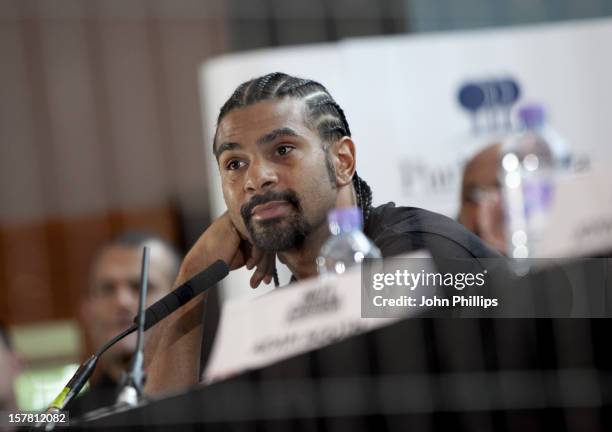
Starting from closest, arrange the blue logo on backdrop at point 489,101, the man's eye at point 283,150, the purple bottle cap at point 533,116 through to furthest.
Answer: the man's eye at point 283,150 < the purple bottle cap at point 533,116 < the blue logo on backdrop at point 489,101

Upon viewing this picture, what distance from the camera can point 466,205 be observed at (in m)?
0.45

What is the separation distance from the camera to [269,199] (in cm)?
34

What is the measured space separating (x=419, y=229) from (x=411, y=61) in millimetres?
560

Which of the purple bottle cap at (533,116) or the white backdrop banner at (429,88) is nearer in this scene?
the white backdrop banner at (429,88)

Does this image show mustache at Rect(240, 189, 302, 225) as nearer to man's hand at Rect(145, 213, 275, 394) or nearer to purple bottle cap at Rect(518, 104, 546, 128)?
man's hand at Rect(145, 213, 275, 394)

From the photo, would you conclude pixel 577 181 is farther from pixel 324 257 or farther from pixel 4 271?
pixel 4 271

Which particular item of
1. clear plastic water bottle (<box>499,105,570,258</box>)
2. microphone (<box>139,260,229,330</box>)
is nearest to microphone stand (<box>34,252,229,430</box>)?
microphone (<box>139,260,229,330</box>)

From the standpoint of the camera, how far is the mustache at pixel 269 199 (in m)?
0.34

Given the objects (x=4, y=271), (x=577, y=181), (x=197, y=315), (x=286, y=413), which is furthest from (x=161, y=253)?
(x=4, y=271)

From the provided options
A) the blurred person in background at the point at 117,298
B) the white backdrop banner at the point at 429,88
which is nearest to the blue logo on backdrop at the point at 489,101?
the white backdrop banner at the point at 429,88

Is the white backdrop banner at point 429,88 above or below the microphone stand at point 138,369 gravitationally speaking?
above

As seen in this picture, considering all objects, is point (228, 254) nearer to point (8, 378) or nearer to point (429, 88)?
point (8, 378)

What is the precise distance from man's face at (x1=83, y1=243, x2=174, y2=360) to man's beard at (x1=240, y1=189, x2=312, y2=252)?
4 cm

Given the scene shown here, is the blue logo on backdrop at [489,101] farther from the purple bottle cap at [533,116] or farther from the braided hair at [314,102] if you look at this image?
the braided hair at [314,102]
